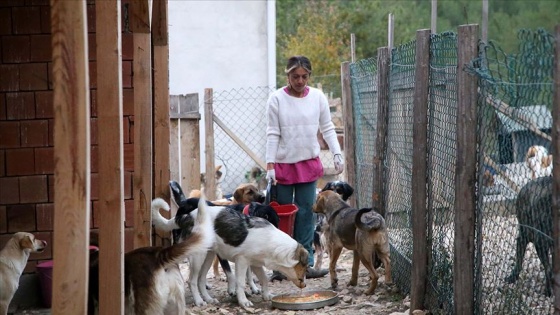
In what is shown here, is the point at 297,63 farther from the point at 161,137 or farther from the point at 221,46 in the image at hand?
the point at 221,46

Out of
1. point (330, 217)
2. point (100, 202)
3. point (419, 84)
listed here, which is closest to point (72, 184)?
point (100, 202)

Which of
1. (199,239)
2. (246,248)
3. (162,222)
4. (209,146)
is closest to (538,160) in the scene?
(199,239)

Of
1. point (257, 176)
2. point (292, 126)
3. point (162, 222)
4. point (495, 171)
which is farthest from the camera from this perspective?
point (257, 176)

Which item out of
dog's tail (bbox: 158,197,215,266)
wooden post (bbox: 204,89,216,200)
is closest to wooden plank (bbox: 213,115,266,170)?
wooden post (bbox: 204,89,216,200)

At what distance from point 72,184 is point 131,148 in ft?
13.6

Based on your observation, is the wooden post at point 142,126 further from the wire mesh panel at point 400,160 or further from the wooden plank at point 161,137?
the wire mesh panel at point 400,160

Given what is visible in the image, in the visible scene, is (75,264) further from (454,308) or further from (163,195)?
(163,195)

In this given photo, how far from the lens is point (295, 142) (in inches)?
384

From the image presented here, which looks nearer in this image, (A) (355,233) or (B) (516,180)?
(B) (516,180)

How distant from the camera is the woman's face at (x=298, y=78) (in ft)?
31.1

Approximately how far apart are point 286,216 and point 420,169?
8.01 ft

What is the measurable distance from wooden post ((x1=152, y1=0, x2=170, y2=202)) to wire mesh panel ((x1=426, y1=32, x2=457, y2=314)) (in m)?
2.52

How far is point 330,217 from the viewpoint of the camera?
9.48 meters

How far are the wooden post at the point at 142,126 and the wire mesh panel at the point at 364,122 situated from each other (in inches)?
120
